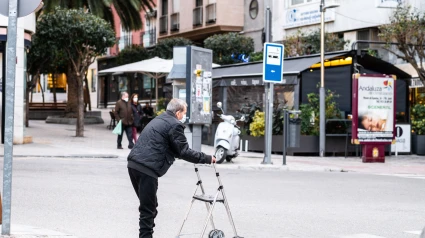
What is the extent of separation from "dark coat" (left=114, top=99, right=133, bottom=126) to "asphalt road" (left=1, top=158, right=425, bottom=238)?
18.9ft

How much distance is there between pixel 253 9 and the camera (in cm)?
4231

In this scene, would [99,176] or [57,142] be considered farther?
[57,142]

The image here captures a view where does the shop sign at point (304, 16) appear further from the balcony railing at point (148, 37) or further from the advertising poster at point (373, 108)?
the balcony railing at point (148, 37)

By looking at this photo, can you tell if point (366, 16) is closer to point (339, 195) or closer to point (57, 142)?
point (57, 142)

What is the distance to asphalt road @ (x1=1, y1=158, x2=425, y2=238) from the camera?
10.0m

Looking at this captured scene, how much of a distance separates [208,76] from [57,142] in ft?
21.6

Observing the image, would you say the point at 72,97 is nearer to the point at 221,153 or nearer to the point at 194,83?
the point at 194,83

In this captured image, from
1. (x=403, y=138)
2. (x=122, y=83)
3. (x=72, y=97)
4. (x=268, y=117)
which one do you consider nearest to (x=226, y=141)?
(x=268, y=117)

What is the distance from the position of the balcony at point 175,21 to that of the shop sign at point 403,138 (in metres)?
23.4

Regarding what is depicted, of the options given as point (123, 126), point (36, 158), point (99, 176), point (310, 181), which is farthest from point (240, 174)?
point (123, 126)

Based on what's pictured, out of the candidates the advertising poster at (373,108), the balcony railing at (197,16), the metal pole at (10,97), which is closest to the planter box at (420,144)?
the advertising poster at (373,108)

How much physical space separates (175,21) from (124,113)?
2472 cm

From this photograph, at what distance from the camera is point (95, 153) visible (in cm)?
2195

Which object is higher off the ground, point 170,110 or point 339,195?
point 170,110
